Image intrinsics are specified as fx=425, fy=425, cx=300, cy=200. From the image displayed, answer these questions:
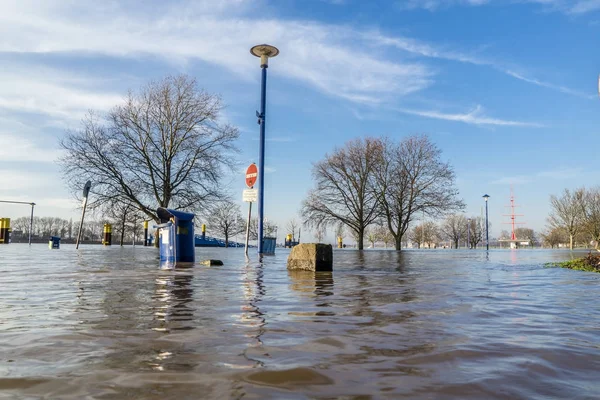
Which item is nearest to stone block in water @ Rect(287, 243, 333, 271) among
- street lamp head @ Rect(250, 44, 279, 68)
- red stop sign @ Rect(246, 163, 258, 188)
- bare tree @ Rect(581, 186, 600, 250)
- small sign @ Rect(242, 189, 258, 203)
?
small sign @ Rect(242, 189, 258, 203)

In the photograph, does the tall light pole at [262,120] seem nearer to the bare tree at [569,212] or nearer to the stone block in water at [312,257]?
the stone block in water at [312,257]

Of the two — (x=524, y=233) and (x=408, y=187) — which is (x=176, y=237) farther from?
(x=524, y=233)

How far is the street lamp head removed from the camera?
17.5 metres

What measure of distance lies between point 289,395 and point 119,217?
26.5 m

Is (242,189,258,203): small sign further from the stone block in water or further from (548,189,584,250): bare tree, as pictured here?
(548,189,584,250): bare tree

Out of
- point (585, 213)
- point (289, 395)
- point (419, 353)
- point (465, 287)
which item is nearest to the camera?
point (289, 395)

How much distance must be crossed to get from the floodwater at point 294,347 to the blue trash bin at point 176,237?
6.20 m

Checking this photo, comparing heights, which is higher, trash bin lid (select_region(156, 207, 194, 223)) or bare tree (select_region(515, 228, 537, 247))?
bare tree (select_region(515, 228, 537, 247))

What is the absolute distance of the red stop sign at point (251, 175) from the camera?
13.3 m

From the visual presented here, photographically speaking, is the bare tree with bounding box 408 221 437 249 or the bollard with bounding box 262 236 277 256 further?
the bare tree with bounding box 408 221 437 249

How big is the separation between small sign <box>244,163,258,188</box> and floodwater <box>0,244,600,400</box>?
28.3 ft

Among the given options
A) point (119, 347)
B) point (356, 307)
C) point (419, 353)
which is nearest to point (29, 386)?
point (119, 347)

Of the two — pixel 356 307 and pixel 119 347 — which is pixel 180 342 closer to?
pixel 119 347

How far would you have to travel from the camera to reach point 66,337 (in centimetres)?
271
